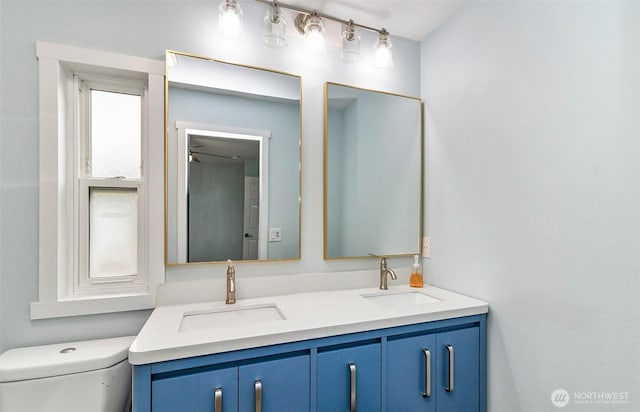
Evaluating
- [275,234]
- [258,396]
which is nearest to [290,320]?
[258,396]

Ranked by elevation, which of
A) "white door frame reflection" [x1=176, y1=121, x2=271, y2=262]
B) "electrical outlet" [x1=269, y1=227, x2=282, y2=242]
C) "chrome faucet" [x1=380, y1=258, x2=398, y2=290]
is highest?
"white door frame reflection" [x1=176, y1=121, x2=271, y2=262]

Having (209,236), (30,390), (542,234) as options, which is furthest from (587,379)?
(30,390)

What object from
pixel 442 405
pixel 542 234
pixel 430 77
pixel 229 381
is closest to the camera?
pixel 229 381

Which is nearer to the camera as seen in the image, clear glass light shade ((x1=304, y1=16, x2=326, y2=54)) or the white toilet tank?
the white toilet tank

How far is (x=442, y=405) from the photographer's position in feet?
4.31

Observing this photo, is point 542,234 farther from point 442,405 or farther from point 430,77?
point 430,77

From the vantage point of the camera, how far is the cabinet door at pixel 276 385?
101 centimetres

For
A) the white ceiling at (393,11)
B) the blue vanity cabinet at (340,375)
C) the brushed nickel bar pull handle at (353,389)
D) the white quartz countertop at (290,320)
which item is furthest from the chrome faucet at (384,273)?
the white ceiling at (393,11)

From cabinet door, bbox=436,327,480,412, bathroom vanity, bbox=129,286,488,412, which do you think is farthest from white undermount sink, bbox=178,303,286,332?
cabinet door, bbox=436,327,480,412

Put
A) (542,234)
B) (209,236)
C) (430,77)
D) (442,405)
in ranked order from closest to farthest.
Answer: (542,234)
(442,405)
(209,236)
(430,77)

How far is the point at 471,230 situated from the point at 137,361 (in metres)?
1.51

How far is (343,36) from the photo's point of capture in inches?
62.4

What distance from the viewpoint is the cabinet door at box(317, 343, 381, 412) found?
3.65ft

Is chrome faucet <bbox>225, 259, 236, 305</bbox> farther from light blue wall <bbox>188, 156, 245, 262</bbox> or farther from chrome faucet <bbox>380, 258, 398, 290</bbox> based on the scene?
chrome faucet <bbox>380, 258, 398, 290</bbox>
